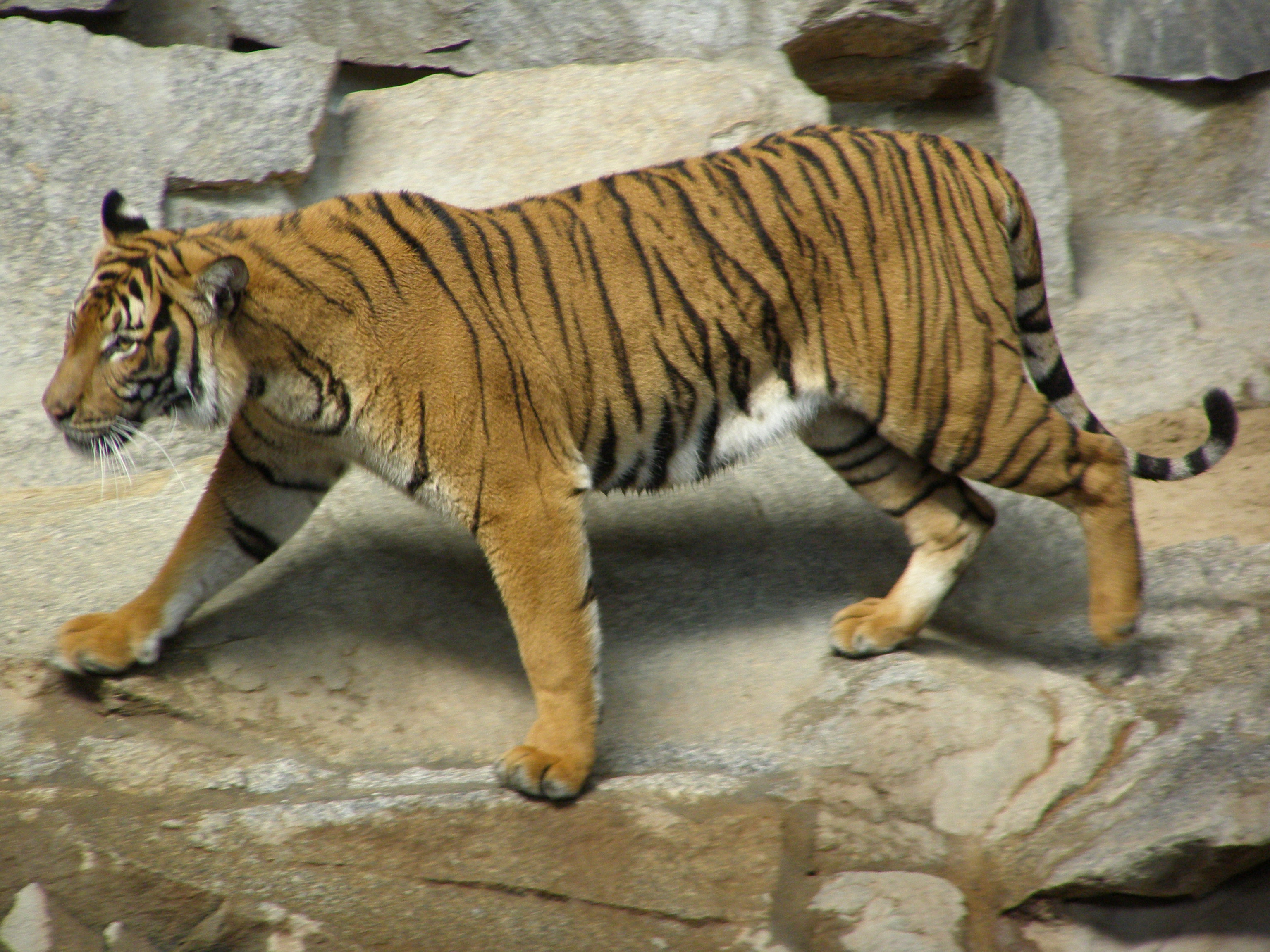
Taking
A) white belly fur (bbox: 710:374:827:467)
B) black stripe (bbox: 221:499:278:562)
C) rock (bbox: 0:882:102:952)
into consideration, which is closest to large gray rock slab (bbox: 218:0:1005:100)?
white belly fur (bbox: 710:374:827:467)

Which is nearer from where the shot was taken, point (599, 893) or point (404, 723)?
point (599, 893)

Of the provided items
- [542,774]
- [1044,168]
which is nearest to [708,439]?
[542,774]

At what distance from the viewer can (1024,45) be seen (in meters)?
5.09

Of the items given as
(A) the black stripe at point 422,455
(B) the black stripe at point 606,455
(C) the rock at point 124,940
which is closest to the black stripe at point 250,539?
(A) the black stripe at point 422,455

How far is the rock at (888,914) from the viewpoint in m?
2.19

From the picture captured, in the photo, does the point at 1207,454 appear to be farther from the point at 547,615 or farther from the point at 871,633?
the point at 547,615

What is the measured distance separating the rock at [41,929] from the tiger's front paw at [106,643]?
1.84 feet

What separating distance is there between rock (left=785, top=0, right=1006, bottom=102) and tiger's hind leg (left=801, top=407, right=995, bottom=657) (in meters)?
2.26

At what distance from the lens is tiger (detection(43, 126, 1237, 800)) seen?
→ 240 centimetres

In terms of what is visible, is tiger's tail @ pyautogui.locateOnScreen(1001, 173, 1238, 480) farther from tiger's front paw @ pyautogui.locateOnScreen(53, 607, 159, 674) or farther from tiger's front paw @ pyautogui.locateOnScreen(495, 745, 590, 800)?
tiger's front paw @ pyautogui.locateOnScreen(53, 607, 159, 674)

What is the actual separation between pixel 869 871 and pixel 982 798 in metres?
0.35

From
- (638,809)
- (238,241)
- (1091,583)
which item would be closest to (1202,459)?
(1091,583)

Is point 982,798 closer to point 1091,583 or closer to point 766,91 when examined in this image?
point 1091,583

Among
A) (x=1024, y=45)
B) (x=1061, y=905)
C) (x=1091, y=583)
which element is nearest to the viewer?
(x=1061, y=905)
